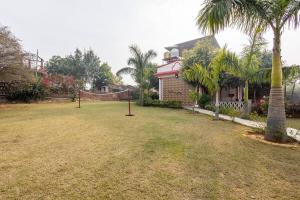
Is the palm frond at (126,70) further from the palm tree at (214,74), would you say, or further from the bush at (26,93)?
the palm tree at (214,74)

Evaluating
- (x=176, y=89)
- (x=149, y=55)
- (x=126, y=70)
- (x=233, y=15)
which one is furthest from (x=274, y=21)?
(x=126, y=70)

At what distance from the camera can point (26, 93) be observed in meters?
19.9

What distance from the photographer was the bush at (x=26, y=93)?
1948cm

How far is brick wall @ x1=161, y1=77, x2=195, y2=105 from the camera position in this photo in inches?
773

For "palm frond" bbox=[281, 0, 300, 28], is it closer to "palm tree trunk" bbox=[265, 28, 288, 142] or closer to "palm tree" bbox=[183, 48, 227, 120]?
"palm tree trunk" bbox=[265, 28, 288, 142]

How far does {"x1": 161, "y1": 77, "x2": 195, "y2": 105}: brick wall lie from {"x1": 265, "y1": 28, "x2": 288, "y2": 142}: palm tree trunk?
12.6 metres

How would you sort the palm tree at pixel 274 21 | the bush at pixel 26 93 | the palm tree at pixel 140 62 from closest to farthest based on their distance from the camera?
the palm tree at pixel 274 21 → the palm tree at pixel 140 62 → the bush at pixel 26 93

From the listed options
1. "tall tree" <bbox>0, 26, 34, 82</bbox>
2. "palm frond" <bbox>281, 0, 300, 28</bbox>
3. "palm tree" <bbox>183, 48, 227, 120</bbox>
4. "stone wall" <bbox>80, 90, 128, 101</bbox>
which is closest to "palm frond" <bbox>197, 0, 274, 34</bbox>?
"palm frond" <bbox>281, 0, 300, 28</bbox>

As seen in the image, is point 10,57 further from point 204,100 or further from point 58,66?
point 58,66

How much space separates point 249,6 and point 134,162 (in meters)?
5.35

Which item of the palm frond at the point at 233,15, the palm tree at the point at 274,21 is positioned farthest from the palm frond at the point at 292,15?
the palm frond at the point at 233,15

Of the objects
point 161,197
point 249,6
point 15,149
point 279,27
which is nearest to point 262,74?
point 279,27

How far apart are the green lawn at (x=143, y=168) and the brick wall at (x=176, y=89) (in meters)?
13.3

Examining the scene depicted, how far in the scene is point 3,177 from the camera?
3.38 metres
